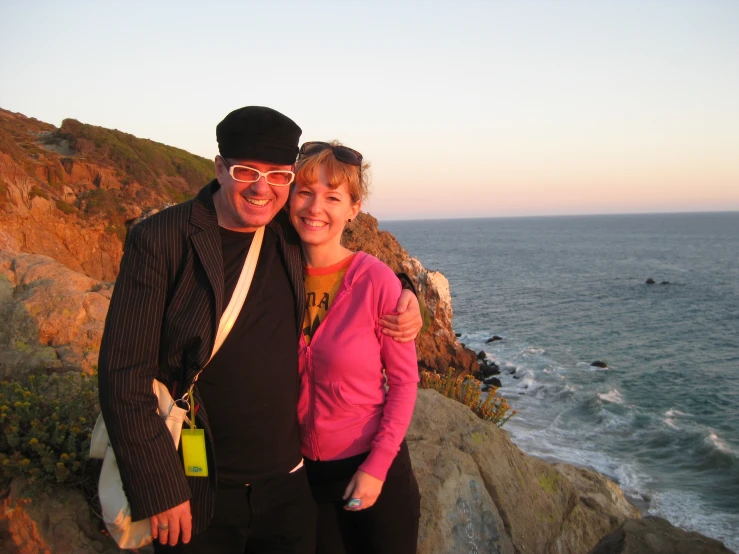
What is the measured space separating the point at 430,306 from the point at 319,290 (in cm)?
2224

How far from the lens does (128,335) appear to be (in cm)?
218

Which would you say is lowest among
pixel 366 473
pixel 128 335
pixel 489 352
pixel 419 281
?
pixel 489 352

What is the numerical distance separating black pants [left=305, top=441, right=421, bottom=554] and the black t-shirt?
0.23 meters

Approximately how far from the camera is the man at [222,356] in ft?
7.23

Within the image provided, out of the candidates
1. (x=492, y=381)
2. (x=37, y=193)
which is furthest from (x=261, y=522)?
(x=492, y=381)

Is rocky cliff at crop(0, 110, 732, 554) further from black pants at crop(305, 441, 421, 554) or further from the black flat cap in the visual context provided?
the black flat cap

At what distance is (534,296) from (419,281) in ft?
79.8

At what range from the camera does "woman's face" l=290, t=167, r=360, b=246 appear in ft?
8.82

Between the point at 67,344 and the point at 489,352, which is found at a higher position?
the point at 67,344

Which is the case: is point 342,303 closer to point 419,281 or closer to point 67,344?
point 67,344

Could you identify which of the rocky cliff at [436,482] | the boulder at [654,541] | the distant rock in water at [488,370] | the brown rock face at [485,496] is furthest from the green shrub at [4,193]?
the distant rock in water at [488,370]

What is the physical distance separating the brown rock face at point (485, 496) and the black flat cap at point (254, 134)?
3.22 metres

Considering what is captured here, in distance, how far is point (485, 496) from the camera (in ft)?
15.2

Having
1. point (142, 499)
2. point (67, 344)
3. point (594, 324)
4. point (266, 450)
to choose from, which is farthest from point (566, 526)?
point (594, 324)
